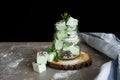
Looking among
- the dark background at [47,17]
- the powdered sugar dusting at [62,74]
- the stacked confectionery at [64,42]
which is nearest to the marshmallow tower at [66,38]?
the stacked confectionery at [64,42]

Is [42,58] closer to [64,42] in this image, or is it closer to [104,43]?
[64,42]

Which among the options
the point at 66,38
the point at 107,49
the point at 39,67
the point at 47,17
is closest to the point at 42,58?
the point at 39,67

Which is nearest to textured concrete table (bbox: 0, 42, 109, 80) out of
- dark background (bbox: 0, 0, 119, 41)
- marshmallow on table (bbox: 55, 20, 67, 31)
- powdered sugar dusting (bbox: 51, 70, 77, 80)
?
powdered sugar dusting (bbox: 51, 70, 77, 80)

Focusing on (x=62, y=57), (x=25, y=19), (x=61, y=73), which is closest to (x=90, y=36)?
(x=62, y=57)

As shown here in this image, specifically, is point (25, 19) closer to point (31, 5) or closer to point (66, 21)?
point (31, 5)

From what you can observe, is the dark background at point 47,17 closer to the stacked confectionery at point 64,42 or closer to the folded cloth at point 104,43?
the folded cloth at point 104,43

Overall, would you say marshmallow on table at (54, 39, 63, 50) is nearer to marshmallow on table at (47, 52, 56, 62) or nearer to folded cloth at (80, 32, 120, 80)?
marshmallow on table at (47, 52, 56, 62)
